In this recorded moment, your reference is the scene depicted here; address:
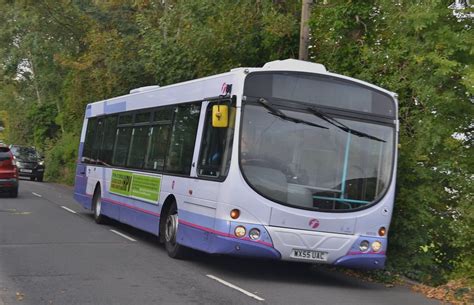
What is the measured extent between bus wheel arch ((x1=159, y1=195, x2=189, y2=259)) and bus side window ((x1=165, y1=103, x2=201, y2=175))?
584 millimetres

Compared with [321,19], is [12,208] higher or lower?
lower

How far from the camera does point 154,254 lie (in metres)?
11.6

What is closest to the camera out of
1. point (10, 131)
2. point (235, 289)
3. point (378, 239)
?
point (235, 289)

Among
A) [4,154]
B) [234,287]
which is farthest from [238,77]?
[4,154]

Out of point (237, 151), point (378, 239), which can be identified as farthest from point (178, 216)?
point (378, 239)

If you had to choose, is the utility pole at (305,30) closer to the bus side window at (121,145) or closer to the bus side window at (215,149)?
the bus side window at (121,145)

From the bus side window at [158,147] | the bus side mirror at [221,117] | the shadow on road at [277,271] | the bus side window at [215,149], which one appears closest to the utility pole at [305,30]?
the bus side window at [158,147]

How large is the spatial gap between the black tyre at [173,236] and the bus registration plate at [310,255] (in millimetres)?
2386

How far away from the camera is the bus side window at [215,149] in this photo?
942cm

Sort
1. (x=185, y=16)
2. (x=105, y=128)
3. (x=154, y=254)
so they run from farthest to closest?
1. (x=185, y=16)
2. (x=105, y=128)
3. (x=154, y=254)

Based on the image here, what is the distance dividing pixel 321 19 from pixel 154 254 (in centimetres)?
621

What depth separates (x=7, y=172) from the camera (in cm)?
2239

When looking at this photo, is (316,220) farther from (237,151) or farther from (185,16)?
(185,16)

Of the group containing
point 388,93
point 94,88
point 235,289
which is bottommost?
point 235,289
